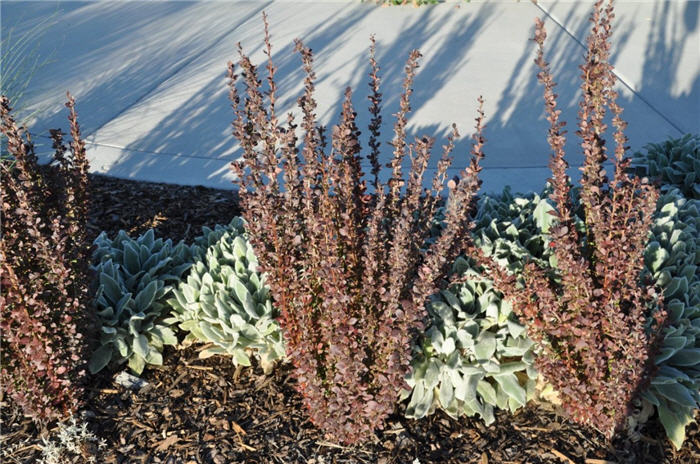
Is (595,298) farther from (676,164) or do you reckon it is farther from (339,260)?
(676,164)

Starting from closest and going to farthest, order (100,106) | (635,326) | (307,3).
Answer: (635,326), (100,106), (307,3)

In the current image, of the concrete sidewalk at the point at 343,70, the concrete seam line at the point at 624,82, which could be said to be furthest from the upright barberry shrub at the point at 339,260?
the concrete seam line at the point at 624,82

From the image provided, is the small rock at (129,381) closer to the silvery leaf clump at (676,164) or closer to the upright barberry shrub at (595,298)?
the upright barberry shrub at (595,298)

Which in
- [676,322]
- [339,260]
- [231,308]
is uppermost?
[339,260]

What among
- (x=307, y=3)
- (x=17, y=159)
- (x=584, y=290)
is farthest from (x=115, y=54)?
(x=584, y=290)

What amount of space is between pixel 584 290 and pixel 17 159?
2486 millimetres

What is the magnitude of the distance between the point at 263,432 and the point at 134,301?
970 mm

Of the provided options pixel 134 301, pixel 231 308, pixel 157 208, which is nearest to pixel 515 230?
pixel 231 308

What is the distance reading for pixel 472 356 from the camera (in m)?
3.11

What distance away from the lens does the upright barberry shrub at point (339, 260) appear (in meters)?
2.70

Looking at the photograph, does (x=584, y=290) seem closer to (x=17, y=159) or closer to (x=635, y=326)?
(x=635, y=326)

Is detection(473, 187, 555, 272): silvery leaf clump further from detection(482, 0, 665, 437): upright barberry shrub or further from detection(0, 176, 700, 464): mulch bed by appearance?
detection(0, 176, 700, 464): mulch bed

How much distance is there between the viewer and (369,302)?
9.26ft

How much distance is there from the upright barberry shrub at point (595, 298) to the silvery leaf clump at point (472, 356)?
0.58ft
